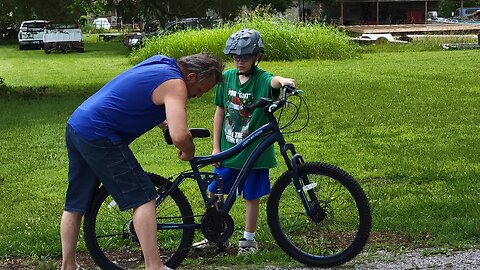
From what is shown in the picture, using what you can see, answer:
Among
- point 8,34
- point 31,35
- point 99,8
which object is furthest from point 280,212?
point 8,34

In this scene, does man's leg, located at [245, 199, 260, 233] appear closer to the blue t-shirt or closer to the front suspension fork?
the front suspension fork

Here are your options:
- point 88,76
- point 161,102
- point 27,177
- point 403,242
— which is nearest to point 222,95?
point 161,102

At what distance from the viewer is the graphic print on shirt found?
5266 mm

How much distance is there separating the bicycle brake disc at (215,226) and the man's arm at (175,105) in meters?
0.80

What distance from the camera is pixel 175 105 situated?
4.32 m

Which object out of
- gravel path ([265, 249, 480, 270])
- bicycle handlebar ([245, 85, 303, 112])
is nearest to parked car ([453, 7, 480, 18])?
gravel path ([265, 249, 480, 270])

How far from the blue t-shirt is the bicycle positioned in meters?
0.50

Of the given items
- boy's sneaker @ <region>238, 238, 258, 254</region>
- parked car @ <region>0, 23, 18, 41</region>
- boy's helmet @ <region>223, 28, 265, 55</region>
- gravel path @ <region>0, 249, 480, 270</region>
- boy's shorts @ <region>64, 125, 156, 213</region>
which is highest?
boy's helmet @ <region>223, 28, 265, 55</region>

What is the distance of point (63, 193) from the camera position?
7.82m

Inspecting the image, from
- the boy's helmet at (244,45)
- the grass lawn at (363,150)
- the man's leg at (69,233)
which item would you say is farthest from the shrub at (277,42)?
the man's leg at (69,233)

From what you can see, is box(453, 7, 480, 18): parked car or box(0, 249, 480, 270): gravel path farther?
box(453, 7, 480, 18): parked car

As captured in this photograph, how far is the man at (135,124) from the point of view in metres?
4.39

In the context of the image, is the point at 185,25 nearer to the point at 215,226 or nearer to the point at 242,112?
the point at 242,112

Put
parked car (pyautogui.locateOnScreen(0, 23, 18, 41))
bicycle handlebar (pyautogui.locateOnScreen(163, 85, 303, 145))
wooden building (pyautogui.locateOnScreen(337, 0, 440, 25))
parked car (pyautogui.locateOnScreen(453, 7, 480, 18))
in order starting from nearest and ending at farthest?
bicycle handlebar (pyautogui.locateOnScreen(163, 85, 303, 145))
parked car (pyautogui.locateOnScreen(0, 23, 18, 41))
wooden building (pyautogui.locateOnScreen(337, 0, 440, 25))
parked car (pyautogui.locateOnScreen(453, 7, 480, 18))
